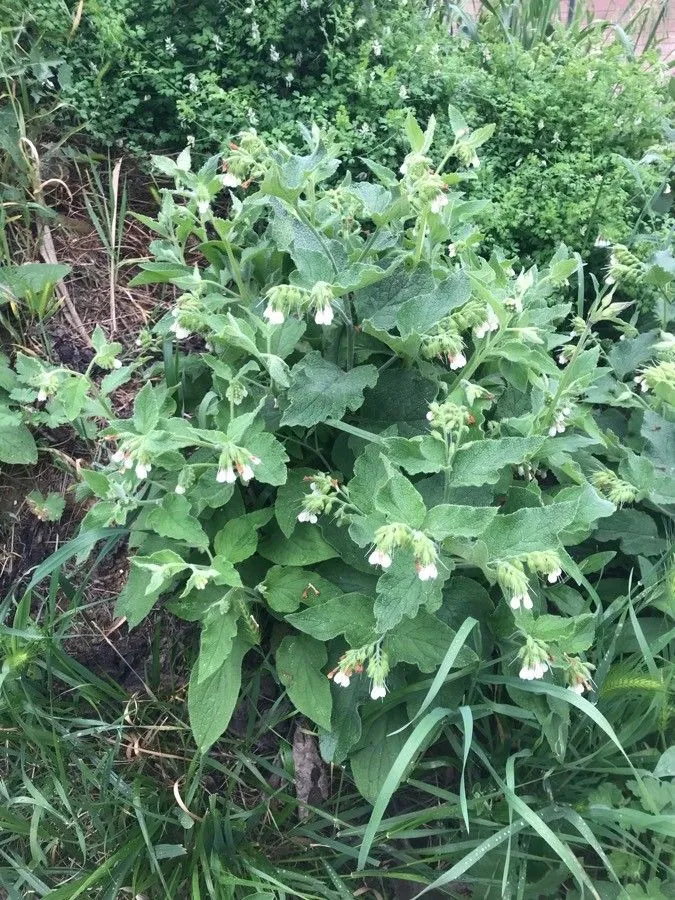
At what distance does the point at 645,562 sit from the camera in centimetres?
162

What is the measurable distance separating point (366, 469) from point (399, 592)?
11.6 inches

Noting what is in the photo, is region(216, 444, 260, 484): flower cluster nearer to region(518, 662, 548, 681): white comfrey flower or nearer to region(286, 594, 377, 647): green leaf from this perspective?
region(286, 594, 377, 647): green leaf

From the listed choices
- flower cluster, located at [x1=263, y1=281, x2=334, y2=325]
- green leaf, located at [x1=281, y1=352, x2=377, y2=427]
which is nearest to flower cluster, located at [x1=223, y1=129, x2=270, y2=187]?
flower cluster, located at [x1=263, y1=281, x2=334, y2=325]

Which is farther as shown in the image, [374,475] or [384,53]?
[384,53]

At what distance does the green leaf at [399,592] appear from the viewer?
3.96ft

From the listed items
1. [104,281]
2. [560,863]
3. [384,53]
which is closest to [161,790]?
[560,863]

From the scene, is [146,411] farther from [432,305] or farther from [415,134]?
[415,134]

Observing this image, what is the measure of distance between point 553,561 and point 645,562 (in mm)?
581

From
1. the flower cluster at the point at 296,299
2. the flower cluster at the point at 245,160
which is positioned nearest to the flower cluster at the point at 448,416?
the flower cluster at the point at 296,299

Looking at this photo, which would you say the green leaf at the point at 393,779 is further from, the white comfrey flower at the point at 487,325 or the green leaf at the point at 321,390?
the white comfrey flower at the point at 487,325

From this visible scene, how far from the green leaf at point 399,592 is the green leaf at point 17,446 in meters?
1.15

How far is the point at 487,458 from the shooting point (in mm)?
1328

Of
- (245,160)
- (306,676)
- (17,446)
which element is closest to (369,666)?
(306,676)

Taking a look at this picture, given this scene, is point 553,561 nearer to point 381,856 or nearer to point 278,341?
point 278,341
